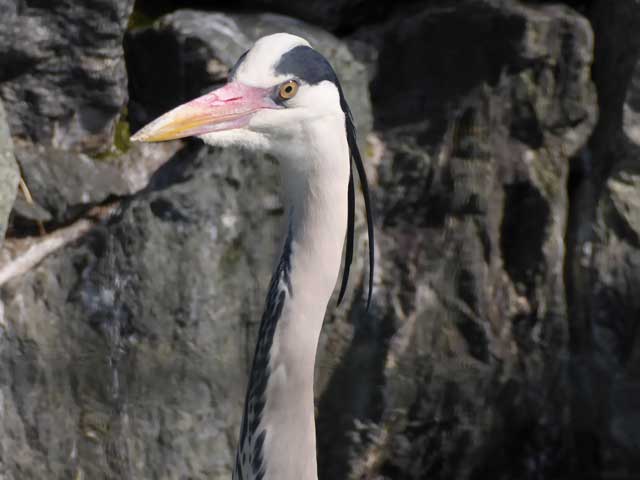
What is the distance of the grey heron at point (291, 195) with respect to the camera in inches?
69.7

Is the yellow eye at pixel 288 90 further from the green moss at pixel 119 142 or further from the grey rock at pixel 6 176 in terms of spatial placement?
the green moss at pixel 119 142

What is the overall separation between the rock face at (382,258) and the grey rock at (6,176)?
138mm

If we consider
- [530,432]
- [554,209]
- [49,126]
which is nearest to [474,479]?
[530,432]

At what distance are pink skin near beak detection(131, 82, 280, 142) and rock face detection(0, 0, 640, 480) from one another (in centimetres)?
82

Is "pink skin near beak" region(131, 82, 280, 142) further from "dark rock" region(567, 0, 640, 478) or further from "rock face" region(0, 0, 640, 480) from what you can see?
"dark rock" region(567, 0, 640, 478)

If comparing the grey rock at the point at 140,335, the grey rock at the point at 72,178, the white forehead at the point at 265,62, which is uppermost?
the white forehead at the point at 265,62

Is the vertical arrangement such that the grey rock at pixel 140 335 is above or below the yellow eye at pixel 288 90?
below

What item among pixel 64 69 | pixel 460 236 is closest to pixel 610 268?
pixel 460 236

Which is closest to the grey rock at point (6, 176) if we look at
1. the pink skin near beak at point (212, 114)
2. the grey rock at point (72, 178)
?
the grey rock at point (72, 178)

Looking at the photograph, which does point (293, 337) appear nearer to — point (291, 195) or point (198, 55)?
point (291, 195)

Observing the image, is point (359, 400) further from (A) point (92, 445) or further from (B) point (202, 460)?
(A) point (92, 445)

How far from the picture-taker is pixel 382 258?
2.85m

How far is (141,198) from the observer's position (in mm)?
2564

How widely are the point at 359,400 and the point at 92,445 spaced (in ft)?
2.10
